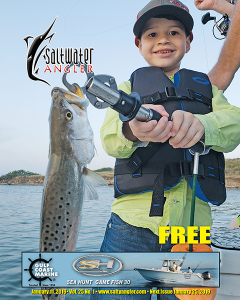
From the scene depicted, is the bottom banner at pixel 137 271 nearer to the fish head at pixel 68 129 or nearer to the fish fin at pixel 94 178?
the fish fin at pixel 94 178

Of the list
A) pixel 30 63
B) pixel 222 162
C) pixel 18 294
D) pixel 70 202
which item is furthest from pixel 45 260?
pixel 18 294

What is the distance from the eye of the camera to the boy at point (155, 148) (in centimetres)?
173

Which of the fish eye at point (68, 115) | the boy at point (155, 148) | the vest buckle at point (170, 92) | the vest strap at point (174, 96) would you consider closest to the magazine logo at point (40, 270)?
the boy at point (155, 148)

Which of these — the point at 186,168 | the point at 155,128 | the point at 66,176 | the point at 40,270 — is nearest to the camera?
the point at 155,128

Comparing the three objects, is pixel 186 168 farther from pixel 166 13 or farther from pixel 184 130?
pixel 166 13

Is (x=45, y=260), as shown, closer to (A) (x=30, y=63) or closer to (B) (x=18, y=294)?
(A) (x=30, y=63)

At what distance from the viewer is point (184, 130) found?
1.33 metres

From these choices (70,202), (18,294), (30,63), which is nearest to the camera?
(70,202)

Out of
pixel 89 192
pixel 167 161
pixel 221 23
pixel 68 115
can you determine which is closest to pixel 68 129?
pixel 68 115

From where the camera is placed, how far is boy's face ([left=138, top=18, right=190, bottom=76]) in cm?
204

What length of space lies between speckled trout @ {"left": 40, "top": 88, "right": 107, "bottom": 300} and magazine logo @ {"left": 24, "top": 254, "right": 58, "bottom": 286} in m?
0.15

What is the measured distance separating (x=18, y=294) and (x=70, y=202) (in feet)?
15.7

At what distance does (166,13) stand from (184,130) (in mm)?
1134

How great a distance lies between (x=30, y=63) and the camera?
1538mm
